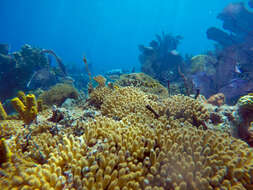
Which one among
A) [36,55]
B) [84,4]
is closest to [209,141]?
[36,55]

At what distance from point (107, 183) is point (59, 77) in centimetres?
1474

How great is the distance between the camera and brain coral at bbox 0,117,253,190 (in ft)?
5.42

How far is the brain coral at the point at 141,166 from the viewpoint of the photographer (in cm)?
165

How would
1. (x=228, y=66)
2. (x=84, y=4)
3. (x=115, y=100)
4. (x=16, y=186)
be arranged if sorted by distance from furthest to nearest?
(x=84, y=4) < (x=228, y=66) < (x=115, y=100) < (x=16, y=186)

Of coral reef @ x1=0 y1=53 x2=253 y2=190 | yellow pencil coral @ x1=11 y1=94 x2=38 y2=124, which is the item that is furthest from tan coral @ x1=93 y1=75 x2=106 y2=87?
coral reef @ x1=0 y1=53 x2=253 y2=190

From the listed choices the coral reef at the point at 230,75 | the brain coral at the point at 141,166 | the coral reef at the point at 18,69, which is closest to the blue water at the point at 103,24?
the coral reef at the point at 18,69

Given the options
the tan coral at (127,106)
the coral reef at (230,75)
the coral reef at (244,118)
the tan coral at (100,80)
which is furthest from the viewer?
the coral reef at (230,75)

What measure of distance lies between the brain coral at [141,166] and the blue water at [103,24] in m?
122

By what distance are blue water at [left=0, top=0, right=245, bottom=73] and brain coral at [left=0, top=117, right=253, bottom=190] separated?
4784 inches

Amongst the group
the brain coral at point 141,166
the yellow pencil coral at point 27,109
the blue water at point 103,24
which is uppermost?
the blue water at point 103,24

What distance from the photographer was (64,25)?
160375 millimetres

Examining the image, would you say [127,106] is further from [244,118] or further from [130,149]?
[244,118]

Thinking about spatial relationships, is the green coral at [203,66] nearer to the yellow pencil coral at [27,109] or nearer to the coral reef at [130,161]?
the coral reef at [130,161]

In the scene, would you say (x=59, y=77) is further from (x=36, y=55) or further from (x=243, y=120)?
(x=243, y=120)
